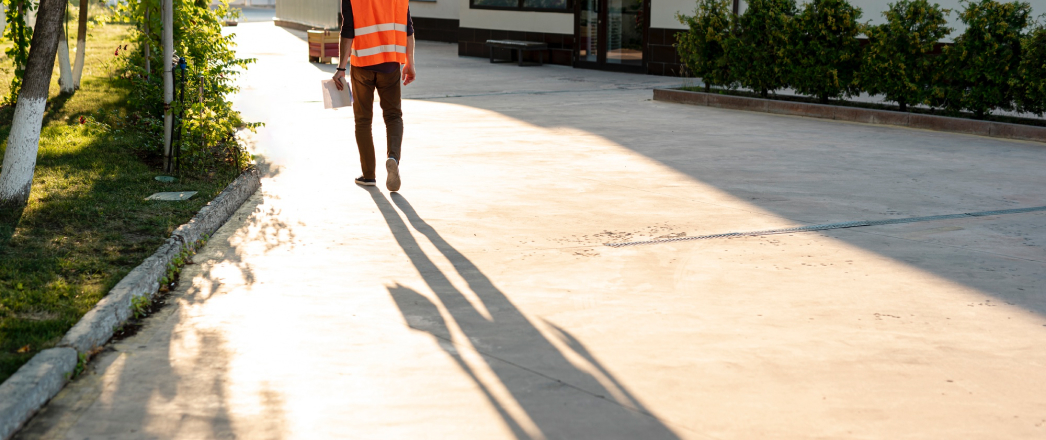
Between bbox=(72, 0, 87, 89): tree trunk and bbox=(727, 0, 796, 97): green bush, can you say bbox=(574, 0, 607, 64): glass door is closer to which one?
bbox=(727, 0, 796, 97): green bush

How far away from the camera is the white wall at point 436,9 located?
3228cm

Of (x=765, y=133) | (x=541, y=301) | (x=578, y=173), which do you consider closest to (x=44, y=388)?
(x=541, y=301)

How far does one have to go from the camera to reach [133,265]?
515 cm

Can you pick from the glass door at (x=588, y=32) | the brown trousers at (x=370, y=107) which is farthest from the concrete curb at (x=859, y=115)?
the brown trousers at (x=370, y=107)

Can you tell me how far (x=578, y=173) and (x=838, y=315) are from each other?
13.0 ft

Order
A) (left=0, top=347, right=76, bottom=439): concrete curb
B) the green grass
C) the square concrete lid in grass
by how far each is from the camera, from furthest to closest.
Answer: the square concrete lid in grass
the green grass
(left=0, top=347, right=76, bottom=439): concrete curb

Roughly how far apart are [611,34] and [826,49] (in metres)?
8.15

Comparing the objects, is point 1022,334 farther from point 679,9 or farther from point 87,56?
point 87,56

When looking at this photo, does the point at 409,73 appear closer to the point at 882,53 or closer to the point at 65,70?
the point at 882,53

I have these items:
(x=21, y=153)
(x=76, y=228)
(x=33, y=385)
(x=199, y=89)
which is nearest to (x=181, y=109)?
(x=199, y=89)

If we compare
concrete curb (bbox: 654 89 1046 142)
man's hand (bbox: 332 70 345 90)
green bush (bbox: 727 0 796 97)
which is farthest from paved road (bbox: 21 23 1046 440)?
green bush (bbox: 727 0 796 97)

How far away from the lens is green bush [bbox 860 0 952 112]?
1209cm

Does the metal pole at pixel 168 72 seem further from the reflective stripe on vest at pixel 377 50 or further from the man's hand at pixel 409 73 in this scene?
the man's hand at pixel 409 73

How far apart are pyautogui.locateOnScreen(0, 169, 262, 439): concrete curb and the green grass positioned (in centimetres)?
8
